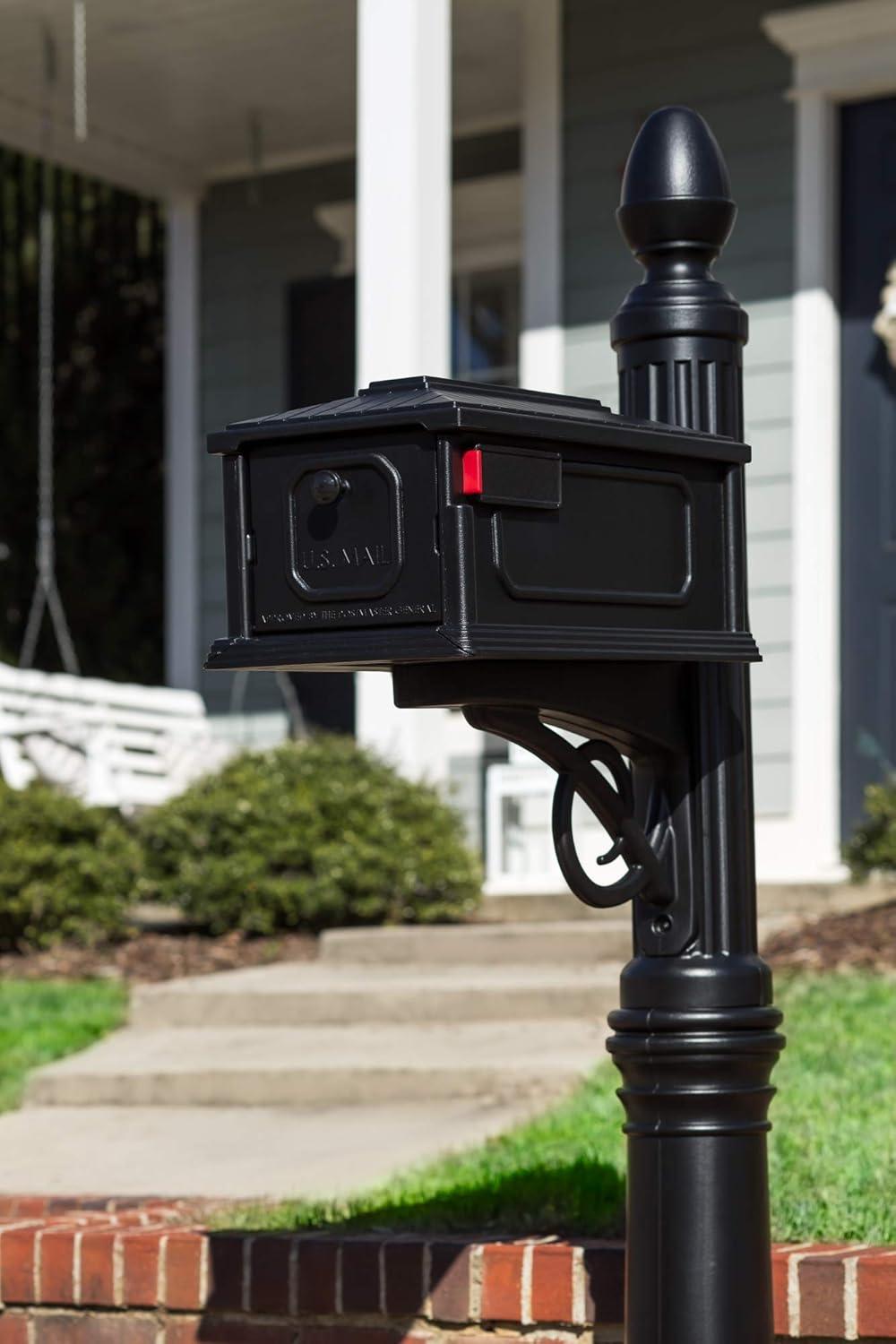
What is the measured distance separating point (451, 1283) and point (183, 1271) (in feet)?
1.61

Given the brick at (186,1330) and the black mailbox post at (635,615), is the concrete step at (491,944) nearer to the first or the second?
the brick at (186,1330)

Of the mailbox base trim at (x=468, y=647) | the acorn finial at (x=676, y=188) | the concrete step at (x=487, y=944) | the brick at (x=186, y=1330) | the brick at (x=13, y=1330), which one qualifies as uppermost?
the acorn finial at (x=676, y=188)

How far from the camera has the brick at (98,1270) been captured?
3277 millimetres

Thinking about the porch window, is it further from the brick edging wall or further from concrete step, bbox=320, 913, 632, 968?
the brick edging wall

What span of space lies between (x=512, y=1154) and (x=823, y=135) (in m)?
5.31

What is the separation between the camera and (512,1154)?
12.6 feet

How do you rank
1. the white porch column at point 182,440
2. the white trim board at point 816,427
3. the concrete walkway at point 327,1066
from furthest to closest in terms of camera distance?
the white porch column at point 182,440 → the white trim board at point 816,427 → the concrete walkway at point 327,1066

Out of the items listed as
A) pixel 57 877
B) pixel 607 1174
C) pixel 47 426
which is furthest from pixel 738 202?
pixel 607 1174

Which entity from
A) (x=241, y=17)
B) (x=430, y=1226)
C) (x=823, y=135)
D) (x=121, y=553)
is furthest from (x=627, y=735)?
(x=121, y=553)

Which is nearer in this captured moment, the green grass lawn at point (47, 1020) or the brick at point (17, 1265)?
the brick at point (17, 1265)

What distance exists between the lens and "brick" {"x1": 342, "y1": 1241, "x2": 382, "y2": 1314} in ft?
10.1

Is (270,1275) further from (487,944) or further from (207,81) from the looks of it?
(207,81)

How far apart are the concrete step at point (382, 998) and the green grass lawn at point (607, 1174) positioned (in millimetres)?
1028

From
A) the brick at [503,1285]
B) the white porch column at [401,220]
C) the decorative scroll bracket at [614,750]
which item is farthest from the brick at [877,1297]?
the white porch column at [401,220]
